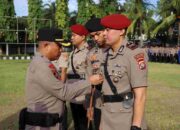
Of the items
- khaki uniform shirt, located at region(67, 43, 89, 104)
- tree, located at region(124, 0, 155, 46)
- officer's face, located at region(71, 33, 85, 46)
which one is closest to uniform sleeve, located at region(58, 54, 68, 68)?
khaki uniform shirt, located at region(67, 43, 89, 104)

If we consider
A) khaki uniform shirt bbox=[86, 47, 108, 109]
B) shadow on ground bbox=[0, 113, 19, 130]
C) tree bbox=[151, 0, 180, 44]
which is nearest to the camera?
khaki uniform shirt bbox=[86, 47, 108, 109]

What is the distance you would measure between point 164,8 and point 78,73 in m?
38.6

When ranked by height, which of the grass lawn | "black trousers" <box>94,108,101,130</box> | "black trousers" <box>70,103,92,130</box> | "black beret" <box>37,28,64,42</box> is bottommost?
the grass lawn

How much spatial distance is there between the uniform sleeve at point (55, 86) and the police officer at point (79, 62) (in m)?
2.51

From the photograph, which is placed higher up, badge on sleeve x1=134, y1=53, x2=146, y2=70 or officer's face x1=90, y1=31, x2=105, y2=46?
officer's face x1=90, y1=31, x2=105, y2=46

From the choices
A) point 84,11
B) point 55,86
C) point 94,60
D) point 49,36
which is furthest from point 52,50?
point 84,11

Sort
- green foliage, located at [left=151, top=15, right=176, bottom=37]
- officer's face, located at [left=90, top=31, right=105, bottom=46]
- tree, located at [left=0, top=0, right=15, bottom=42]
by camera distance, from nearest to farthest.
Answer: officer's face, located at [left=90, top=31, right=105, bottom=46], green foliage, located at [left=151, top=15, right=176, bottom=37], tree, located at [left=0, top=0, right=15, bottom=42]

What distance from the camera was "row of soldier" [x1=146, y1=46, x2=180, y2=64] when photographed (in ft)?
127

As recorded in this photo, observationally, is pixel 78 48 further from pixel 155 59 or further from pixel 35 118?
pixel 155 59

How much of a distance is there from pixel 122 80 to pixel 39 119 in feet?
2.71

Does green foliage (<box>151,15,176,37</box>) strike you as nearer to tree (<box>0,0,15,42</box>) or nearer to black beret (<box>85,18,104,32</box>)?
tree (<box>0,0,15,42</box>)

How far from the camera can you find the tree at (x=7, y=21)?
4609cm

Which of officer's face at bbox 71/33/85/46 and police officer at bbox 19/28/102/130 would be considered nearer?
police officer at bbox 19/28/102/130

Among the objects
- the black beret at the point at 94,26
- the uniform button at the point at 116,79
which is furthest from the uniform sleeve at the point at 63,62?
the uniform button at the point at 116,79
